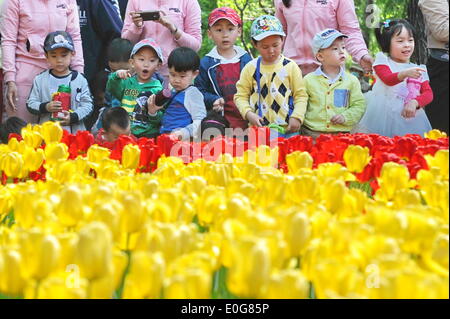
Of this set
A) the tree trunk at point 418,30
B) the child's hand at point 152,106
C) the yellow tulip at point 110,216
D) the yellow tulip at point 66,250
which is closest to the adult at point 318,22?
the tree trunk at point 418,30

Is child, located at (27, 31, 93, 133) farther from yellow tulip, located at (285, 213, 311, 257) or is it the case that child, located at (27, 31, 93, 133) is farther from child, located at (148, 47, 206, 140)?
yellow tulip, located at (285, 213, 311, 257)

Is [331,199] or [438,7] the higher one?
[438,7]

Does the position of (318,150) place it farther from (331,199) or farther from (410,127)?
(410,127)

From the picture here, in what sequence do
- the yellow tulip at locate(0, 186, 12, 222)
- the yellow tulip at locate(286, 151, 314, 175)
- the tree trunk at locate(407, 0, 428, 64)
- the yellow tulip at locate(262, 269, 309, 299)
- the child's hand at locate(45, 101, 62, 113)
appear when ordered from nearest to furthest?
the yellow tulip at locate(262, 269, 309, 299) → the yellow tulip at locate(0, 186, 12, 222) → the yellow tulip at locate(286, 151, 314, 175) → the child's hand at locate(45, 101, 62, 113) → the tree trunk at locate(407, 0, 428, 64)

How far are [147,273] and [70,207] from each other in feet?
1.40

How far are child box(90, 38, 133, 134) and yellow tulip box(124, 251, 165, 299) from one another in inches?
203

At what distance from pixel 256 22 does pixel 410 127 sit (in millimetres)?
1400

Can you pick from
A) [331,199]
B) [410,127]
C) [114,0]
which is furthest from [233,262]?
[114,0]

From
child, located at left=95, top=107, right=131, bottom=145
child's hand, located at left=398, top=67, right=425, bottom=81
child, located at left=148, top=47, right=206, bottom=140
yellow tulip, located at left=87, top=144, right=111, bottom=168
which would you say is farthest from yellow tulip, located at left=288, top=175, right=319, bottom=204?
child's hand, located at left=398, top=67, right=425, bottom=81

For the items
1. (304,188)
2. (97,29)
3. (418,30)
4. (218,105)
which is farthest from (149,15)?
(304,188)

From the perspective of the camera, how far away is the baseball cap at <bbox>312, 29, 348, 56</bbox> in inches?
231

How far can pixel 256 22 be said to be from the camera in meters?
5.98

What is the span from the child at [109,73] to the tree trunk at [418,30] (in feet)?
8.34

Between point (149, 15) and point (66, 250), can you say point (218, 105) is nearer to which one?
point (149, 15)
